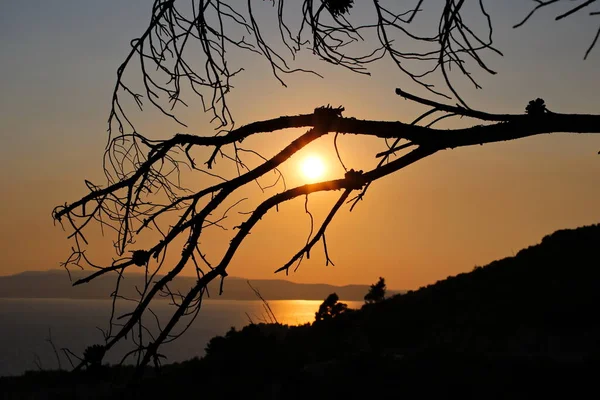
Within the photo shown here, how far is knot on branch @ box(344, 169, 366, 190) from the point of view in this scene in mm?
3033

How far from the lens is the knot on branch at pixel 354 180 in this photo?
3.03 metres

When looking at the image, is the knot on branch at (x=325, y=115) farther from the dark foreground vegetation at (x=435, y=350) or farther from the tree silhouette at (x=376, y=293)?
the tree silhouette at (x=376, y=293)

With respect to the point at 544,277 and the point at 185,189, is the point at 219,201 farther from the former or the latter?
the point at 544,277

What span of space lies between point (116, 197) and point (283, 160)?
0.97 metres

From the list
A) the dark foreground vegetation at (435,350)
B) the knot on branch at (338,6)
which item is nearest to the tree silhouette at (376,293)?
the dark foreground vegetation at (435,350)

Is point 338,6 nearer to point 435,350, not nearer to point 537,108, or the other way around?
point 537,108

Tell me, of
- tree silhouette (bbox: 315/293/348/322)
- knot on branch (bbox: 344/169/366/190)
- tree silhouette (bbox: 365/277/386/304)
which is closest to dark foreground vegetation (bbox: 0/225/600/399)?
tree silhouette (bbox: 315/293/348/322)

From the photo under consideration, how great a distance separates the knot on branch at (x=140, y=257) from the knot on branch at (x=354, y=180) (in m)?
1.06

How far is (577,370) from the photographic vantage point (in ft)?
38.6

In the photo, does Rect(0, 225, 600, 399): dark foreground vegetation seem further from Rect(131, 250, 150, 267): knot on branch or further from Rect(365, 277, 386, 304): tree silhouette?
Rect(365, 277, 386, 304): tree silhouette

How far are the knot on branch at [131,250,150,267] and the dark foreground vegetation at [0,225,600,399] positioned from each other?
521 millimetres

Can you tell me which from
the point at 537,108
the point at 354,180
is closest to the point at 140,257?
the point at 354,180

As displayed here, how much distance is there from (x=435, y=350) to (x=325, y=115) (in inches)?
450

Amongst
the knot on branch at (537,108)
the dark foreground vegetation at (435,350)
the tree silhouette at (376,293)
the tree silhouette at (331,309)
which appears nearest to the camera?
the knot on branch at (537,108)
